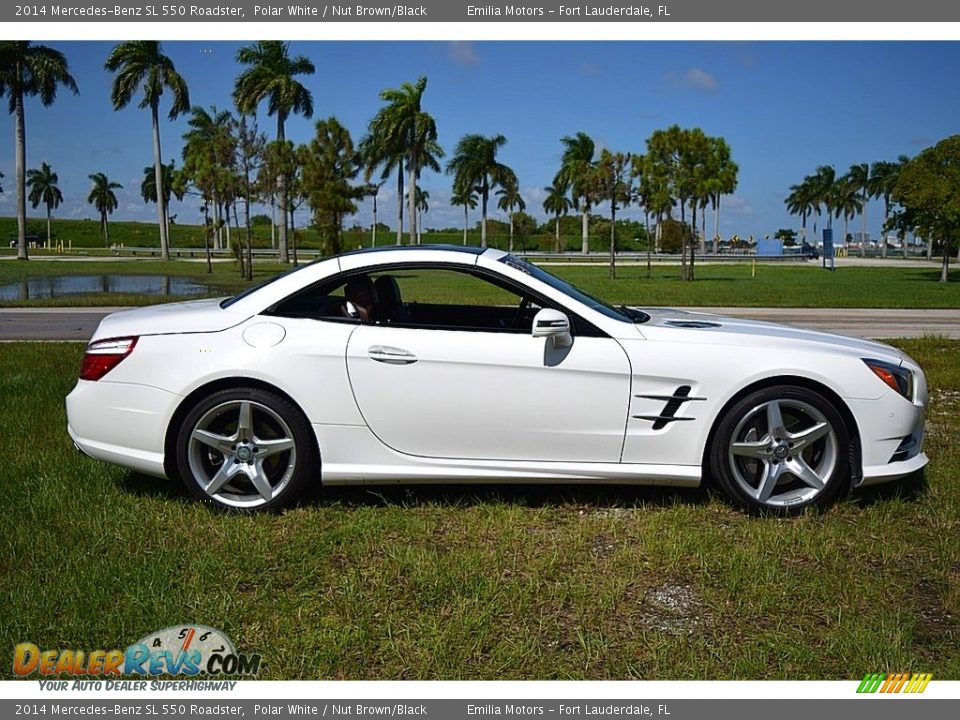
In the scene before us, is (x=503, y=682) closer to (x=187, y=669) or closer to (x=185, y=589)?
(x=187, y=669)

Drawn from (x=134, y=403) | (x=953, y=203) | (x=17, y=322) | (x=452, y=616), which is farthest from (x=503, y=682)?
A: (x=953, y=203)

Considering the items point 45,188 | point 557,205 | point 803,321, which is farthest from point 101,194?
point 803,321

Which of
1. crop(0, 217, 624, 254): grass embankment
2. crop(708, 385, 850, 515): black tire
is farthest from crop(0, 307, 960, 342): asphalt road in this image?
crop(0, 217, 624, 254): grass embankment

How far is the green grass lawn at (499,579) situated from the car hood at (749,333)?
86 cm

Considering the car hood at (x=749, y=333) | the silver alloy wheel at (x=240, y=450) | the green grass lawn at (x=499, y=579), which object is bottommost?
the green grass lawn at (x=499, y=579)

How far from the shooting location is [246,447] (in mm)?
4734

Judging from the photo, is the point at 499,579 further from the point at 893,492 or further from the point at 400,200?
the point at 400,200

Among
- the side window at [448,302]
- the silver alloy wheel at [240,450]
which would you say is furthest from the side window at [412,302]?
the silver alloy wheel at [240,450]

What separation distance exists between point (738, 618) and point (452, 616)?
46.2 inches

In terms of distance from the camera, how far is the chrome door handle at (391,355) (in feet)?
15.3

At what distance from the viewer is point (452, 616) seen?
11.8 feet

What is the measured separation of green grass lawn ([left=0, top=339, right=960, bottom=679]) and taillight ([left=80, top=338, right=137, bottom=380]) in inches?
29.4

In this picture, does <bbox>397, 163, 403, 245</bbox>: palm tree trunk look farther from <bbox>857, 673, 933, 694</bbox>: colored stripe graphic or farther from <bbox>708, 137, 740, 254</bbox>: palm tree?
<bbox>857, 673, 933, 694</bbox>: colored stripe graphic

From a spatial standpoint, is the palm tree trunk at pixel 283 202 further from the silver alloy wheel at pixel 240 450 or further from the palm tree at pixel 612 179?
the silver alloy wheel at pixel 240 450
